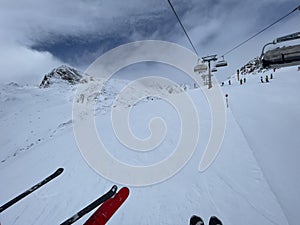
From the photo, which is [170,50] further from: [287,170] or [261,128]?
[287,170]

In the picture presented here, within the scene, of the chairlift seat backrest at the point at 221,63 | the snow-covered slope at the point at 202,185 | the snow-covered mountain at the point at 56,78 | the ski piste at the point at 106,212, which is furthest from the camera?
the snow-covered mountain at the point at 56,78

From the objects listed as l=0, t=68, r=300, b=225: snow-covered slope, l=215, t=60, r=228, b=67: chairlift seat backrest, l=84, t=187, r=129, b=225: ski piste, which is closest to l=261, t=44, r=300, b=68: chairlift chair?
l=0, t=68, r=300, b=225: snow-covered slope

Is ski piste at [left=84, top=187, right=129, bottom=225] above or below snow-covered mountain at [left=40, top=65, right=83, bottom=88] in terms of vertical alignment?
below

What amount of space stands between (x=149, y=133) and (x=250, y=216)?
25.8 ft

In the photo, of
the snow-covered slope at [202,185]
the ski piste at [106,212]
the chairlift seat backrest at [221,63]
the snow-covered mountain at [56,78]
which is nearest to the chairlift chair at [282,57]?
the snow-covered slope at [202,185]

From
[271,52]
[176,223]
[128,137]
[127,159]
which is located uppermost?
[271,52]

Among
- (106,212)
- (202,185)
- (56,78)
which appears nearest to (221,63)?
(202,185)

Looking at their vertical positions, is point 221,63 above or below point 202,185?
above

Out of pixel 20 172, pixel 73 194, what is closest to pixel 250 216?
pixel 73 194

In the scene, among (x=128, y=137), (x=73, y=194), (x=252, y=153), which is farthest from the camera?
(x=128, y=137)

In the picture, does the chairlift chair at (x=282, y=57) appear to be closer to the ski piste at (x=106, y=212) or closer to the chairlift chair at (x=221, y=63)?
the ski piste at (x=106, y=212)

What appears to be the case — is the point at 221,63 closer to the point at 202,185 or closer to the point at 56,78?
the point at 202,185

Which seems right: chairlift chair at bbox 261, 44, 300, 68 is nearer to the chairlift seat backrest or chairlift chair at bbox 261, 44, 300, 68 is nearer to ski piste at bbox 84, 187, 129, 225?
ski piste at bbox 84, 187, 129, 225

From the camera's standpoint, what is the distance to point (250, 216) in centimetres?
370
